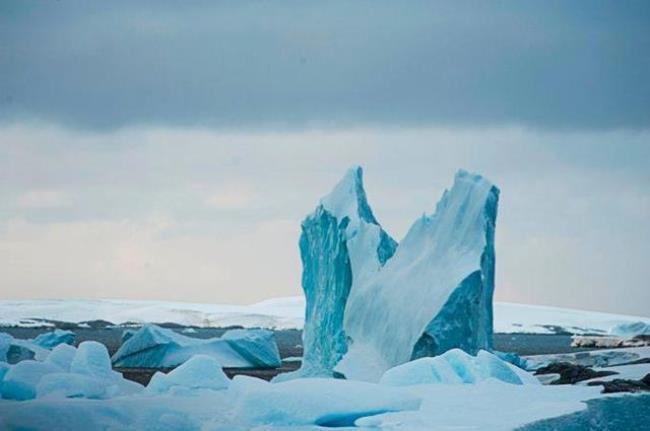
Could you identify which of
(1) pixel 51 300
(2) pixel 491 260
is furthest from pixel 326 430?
(1) pixel 51 300

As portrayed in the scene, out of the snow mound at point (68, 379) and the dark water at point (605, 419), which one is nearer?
the dark water at point (605, 419)

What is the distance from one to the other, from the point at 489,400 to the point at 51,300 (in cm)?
6573

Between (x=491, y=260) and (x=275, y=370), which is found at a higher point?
(x=491, y=260)

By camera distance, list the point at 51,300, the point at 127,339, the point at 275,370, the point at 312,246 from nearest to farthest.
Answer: the point at 312,246
the point at 275,370
the point at 127,339
the point at 51,300

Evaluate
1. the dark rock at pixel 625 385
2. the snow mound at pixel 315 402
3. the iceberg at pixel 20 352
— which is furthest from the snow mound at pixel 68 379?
the dark rock at pixel 625 385

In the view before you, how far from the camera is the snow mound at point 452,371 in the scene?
15.1 metres

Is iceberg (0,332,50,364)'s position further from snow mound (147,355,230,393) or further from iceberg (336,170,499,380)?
snow mound (147,355,230,393)

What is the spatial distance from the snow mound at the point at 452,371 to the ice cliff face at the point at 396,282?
1.82 meters

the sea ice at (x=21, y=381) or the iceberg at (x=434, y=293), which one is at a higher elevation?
the iceberg at (x=434, y=293)

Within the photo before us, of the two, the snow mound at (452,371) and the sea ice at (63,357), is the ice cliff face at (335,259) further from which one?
the sea ice at (63,357)

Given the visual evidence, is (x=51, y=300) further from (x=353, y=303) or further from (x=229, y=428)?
(x=229, y=428)

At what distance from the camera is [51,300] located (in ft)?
252

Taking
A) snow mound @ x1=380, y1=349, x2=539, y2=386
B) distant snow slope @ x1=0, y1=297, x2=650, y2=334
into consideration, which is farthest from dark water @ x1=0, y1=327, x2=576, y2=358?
snow mound @ x1=380, y1=349, x2=539, y2=386

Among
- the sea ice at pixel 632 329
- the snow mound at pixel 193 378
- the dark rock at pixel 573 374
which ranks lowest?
the snow mound at pixel 193 378
